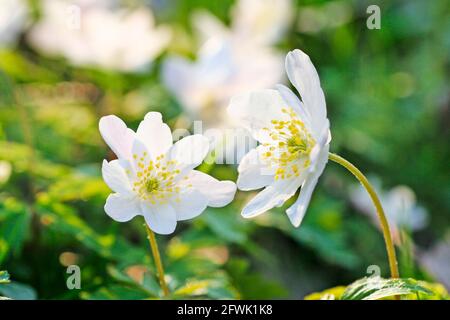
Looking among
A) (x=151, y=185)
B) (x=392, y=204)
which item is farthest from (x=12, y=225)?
(x=392, y=204)

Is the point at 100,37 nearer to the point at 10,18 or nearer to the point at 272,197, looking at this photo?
the point at 10,18

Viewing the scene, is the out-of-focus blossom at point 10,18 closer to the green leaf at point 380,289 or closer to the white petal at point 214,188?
the white petal at point 214,188

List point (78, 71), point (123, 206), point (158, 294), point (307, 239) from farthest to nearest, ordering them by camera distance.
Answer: point (78, 71)
point (307, 239)
point (158, 294)
point (123, 206)

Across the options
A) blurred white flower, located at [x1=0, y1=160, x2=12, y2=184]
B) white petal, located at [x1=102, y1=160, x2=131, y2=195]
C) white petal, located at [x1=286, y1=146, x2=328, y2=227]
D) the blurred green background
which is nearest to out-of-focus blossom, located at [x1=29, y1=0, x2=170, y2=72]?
the blurred green background

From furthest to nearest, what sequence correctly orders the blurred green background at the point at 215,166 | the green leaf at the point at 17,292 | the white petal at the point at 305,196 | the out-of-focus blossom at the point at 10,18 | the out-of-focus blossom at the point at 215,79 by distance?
the out-of-focus blossom at the point at 10,18 < the out-of-focus blossom at the point at 215,79 < the blurred green background at the point at 215,166 < the green leaf at the point at 17,292 < the white petal at the point at 305,196

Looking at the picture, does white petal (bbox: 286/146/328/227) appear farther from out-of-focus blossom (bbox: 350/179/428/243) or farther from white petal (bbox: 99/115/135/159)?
out-of-focus blossom (bbox: 350/179/428/243)

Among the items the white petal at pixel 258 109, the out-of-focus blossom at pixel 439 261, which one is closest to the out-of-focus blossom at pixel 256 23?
the out-of-focus blossom at pixel 439 261
